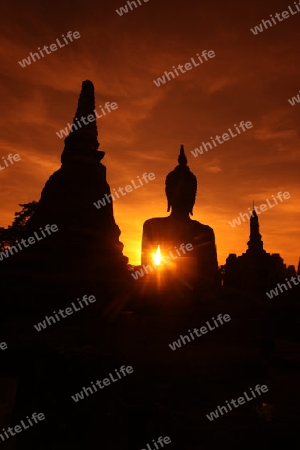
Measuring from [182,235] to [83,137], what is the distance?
940 centimetres

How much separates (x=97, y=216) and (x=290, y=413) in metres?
14.0

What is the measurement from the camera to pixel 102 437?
5.09 meters

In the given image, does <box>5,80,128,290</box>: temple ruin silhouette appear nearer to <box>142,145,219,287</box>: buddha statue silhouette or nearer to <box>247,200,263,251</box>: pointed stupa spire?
<box>142,145,219,287</box>: buddha statue silhouette

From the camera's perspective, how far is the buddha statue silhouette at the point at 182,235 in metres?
14.9

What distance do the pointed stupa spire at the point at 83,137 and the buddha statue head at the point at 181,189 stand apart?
580cm

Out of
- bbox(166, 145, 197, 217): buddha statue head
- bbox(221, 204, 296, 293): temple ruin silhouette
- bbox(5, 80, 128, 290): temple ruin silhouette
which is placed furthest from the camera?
bbox(221, 204, 296, 293): temple ruin silhouette


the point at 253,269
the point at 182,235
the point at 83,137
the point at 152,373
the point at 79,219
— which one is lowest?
the point at 253,269

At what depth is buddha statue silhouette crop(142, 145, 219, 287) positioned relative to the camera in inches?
588

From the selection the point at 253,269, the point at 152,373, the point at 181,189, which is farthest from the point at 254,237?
the point at 152,373

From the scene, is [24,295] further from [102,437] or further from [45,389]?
[102,437]

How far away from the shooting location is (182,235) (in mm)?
15414

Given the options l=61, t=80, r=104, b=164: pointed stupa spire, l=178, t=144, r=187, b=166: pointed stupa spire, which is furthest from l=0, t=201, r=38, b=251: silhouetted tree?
l=178, t=144, r=187, b=166: pointed stupa spire

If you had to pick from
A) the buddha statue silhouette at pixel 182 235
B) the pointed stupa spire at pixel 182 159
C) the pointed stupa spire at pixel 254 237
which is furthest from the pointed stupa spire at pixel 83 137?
the pointed stupa spire at pixel 254 237

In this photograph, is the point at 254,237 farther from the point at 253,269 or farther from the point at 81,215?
the point at 81,215
